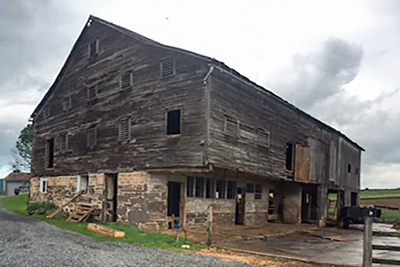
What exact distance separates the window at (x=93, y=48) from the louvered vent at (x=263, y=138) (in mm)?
10869

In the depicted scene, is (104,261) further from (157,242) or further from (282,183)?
(282,183)

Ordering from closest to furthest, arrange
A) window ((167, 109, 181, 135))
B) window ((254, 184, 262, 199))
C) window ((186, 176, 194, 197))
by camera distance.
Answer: window ((167, 109, 181, 135)) → window ((186, 176, 194, 197)) → window ((254, 184, 262, 199))

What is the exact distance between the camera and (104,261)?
10.9 m

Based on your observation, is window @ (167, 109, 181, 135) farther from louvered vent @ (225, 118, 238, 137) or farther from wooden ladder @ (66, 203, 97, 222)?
wooden ladder @ (66, 203, 97, 222)

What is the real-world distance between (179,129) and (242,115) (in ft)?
11.0

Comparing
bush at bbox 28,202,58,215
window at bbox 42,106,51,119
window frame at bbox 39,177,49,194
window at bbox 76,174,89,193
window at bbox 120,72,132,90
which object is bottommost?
bush at bbox 28,202,58,215

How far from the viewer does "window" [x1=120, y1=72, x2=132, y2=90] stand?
22.0 meters

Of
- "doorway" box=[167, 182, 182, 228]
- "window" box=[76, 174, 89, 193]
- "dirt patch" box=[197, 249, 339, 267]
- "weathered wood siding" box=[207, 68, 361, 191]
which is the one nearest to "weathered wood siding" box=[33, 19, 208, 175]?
"window" box=[76, 174, 89, 193]

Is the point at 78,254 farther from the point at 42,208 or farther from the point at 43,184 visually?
the point at 43,184

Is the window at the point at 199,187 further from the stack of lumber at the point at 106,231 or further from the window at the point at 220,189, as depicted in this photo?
the stack of lumber at the point at 106,231

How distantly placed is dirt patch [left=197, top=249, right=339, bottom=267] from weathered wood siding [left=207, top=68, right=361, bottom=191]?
485 centimetres

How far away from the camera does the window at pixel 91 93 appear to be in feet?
80.8

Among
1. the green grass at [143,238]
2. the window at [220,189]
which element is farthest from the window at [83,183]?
the window at [220,189]

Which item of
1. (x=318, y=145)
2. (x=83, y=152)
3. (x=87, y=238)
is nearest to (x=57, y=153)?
(x=83, y=152)
